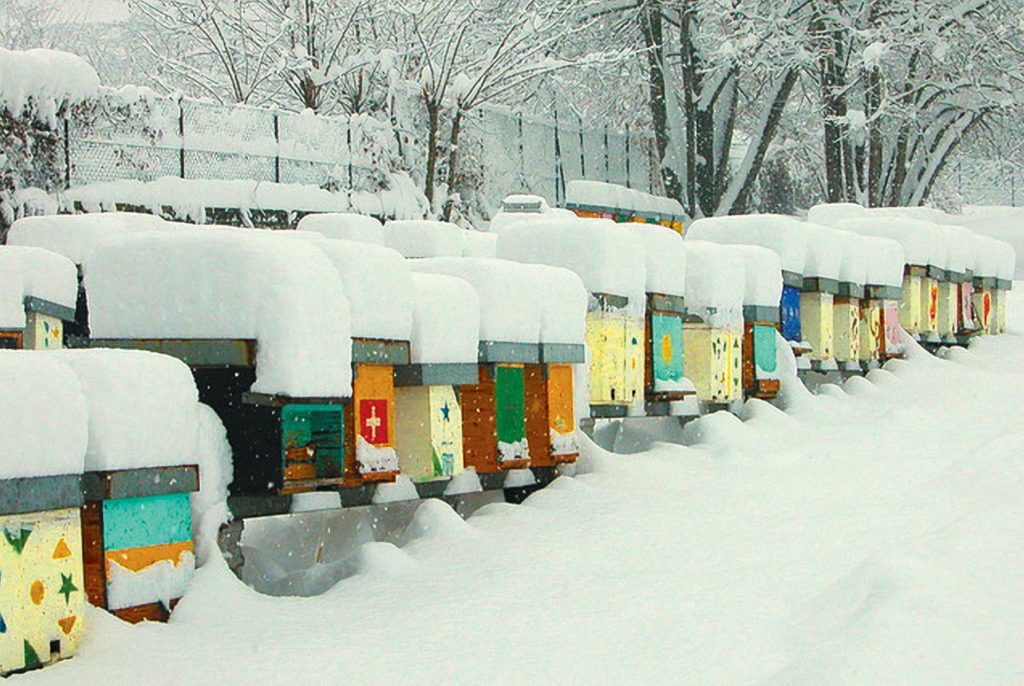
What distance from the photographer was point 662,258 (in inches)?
309

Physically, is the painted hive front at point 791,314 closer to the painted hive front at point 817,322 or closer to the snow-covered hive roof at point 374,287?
the painted hive front at point 817,322

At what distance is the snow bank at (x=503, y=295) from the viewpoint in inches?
257

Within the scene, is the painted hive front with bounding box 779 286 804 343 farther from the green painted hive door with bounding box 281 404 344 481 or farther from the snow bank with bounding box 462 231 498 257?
the green painted hive door with bounding box 281 404 344 481

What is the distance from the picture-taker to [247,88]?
23578mm

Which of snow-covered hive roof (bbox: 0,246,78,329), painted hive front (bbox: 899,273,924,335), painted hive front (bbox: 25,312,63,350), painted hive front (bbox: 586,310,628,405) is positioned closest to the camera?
snow-covered hive roof (bbox: 0,246,78,329)

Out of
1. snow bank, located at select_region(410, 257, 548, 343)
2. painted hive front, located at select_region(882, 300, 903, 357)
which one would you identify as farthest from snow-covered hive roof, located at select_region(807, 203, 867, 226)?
snow bank, located at select_region(410, 257, 548, 343)

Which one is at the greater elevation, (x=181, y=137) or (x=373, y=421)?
(x=181, y=137)

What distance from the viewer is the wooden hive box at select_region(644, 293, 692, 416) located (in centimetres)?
781

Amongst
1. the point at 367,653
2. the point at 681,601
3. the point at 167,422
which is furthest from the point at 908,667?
the point at 167,422

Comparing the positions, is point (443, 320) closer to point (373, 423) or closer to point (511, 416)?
point (373, 423)

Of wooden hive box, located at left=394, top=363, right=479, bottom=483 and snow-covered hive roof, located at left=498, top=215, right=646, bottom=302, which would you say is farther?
snow-covered hive roof, located at left=498, top=215, right=646, bottom=302

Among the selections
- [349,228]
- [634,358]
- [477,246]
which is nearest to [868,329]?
[477,246]

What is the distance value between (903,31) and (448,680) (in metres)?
20.1

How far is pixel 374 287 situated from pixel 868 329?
539 cm
